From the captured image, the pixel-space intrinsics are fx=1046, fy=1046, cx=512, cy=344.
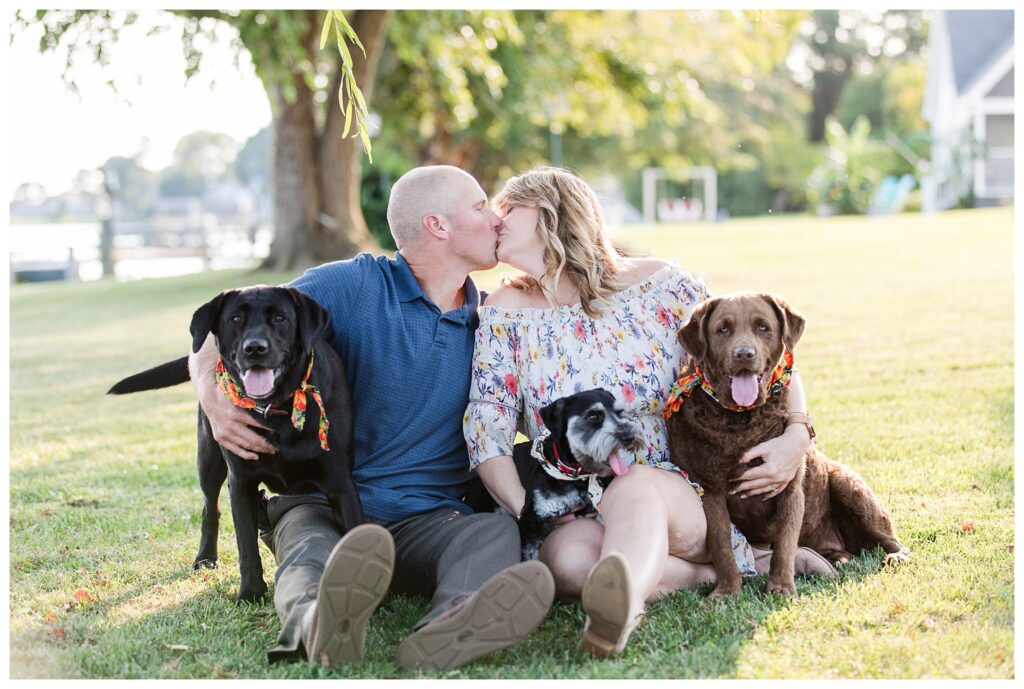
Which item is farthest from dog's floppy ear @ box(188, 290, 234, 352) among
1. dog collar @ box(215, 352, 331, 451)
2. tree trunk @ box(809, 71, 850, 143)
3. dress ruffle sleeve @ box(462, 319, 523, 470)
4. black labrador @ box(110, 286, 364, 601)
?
tree trunk @ box(809, 71, 850, 143)

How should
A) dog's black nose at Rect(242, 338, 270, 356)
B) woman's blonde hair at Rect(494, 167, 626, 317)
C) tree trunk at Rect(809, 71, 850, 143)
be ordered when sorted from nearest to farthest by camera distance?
1. dog's black nose at Rect(242, 338, 270, 356)
2. woman's blonde hair at Rect(494, 167, 626, 317)
3. tree trunk at Rect(809, 71, 850, 143)

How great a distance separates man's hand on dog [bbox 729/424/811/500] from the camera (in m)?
3.62

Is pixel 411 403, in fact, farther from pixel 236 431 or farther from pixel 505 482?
pixel 236 431

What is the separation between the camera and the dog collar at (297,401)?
3564 millimetres

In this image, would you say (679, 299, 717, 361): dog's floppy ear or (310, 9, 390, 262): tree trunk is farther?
(310, 9, 390, 262): tree trunk

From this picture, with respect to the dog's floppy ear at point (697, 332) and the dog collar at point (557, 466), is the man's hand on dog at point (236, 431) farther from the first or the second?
the dog's floppy ear at point (697, 332)

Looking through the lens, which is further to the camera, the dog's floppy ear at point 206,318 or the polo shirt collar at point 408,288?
the polo shirt collar at point 408,288

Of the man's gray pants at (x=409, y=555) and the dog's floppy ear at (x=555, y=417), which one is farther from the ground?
the dog's floppy ear at (x=555, y=417)

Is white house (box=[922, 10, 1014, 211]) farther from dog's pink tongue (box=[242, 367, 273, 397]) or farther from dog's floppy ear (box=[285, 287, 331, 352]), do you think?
dog's pink tongue (box=[242, 367, 273, 397])

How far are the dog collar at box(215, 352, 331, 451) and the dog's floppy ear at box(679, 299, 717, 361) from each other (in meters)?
1.29

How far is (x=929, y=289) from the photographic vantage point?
13.4m

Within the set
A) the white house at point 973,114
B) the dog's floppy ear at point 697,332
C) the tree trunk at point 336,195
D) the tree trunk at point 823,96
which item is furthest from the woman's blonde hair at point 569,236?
the tree trunk at point 823,96

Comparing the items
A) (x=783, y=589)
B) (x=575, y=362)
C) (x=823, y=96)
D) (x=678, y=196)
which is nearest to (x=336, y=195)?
(x=575, y=362)

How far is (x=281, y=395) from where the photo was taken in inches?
141
